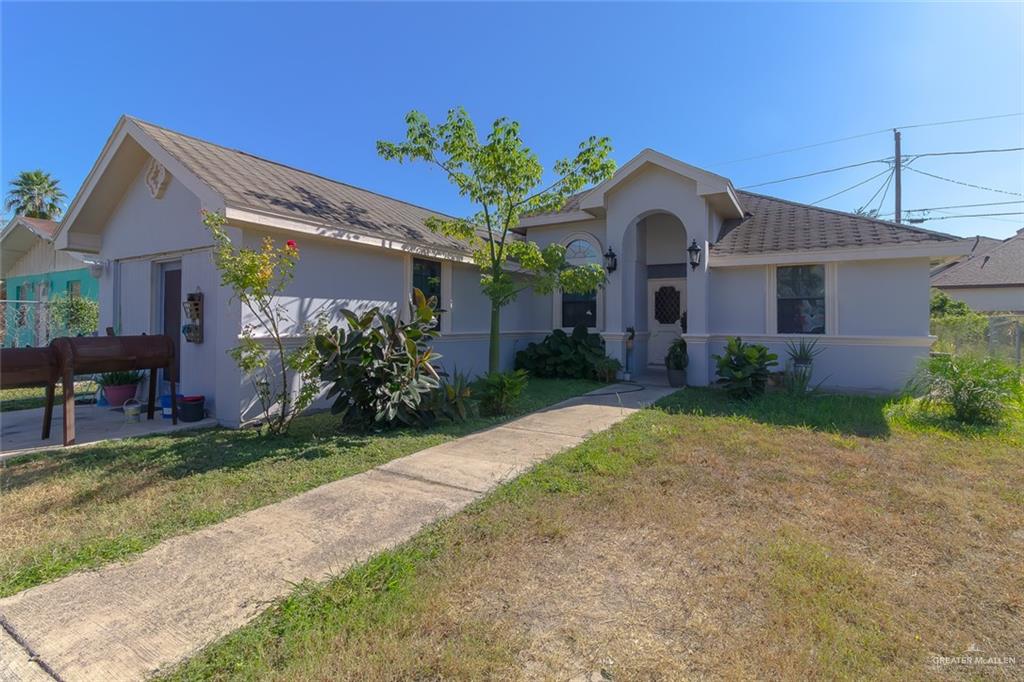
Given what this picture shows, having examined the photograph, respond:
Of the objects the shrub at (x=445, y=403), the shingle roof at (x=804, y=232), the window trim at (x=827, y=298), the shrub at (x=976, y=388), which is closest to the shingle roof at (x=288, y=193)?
the shrub at (x=445, y=403)

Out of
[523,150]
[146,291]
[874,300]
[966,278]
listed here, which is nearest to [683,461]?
[523,150]

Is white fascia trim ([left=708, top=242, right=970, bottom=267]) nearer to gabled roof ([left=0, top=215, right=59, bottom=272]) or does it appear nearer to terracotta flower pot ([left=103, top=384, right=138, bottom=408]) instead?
terracotta flower pot ([left=103, top=384, right=138, bottom=408])

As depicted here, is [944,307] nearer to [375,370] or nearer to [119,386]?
[375,370]

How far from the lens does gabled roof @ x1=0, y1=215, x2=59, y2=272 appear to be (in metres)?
15.8

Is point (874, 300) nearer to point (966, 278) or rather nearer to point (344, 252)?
point (344, 252)

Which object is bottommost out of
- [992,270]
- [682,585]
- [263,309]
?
[682,585]

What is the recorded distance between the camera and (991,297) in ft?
84.5

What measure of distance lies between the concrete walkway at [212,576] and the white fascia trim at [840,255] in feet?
24.6

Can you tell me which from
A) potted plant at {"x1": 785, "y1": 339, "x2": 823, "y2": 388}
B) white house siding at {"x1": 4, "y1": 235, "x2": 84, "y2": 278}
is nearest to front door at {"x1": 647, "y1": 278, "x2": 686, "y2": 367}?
potted plant at {"x1": 785, "y1": 339, "x2": 823, "y2": 388}

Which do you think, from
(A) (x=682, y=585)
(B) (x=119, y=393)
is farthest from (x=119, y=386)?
(A) (x=682, y=585)

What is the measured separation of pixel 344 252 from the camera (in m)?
7.58

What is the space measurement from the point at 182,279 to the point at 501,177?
5.28m

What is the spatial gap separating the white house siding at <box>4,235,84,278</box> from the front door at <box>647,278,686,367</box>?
61.6 ft

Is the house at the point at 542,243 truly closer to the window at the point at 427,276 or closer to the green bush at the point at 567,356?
the window at the point at 427,276
